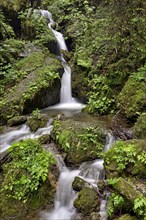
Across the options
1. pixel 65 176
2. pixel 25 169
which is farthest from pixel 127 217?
pixel 25 169

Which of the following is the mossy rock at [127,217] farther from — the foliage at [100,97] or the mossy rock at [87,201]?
the foliage at [100,97]

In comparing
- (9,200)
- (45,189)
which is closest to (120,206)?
(45,189)

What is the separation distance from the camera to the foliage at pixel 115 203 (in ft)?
16.3

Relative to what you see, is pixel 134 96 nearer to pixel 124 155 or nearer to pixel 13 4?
pixel 124 155

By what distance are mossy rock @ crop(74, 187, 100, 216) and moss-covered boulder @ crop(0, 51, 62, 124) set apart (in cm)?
484

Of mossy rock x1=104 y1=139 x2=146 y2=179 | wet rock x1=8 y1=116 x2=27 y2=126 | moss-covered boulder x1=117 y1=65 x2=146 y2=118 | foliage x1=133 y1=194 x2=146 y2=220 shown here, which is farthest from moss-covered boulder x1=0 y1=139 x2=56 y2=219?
moss-covered boulder x1=117 y1=65 x2=146 y2=118

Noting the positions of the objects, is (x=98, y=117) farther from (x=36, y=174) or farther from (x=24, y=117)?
(x=36, y=174)

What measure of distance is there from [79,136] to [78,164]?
0.79m

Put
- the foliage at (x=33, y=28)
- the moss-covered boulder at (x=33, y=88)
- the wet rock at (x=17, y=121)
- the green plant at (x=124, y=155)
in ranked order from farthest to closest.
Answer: the foliage at (x=33, y=28) < the moss-covered boulder at (x=33, y=88) < the wet rock at (x=17, y=121) < the green plant at (x=124, y=155)

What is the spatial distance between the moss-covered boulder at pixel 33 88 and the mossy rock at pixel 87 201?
4841mm

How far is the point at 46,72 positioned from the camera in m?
11.1

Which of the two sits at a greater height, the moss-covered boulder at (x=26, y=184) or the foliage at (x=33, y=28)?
the foliage at (x=33, y=28)

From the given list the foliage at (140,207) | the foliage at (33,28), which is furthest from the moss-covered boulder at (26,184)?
the foliage at (33,28)

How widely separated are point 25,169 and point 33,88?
4.67 metres
